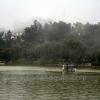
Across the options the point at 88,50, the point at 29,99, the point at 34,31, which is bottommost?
the point at 29,99

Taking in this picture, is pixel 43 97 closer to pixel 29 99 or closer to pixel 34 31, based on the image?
pixel 29 99

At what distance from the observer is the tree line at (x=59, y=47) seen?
2808 inches

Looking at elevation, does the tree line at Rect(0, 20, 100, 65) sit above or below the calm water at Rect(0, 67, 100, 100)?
above

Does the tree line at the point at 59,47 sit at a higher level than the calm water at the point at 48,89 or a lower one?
higher

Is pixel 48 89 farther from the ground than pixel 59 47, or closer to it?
closer to it

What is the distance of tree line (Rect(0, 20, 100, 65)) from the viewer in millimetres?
71312

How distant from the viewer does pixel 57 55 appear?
7294 cm

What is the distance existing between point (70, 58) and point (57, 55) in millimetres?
2722

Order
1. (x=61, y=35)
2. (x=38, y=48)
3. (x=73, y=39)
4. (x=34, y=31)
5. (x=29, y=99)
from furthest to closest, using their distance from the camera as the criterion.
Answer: (x=34, y=31)
(x=61, y=35)
(x=38, y=48)
(x=73, y=39)
(x=29, y=99)

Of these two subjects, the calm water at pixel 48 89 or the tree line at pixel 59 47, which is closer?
the calm water at pixel 48 89

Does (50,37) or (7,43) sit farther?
(7,43)

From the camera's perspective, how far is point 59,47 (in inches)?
2835

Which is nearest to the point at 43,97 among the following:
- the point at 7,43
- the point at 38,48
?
the point at 38,48

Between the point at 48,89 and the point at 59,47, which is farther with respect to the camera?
the point at 59,47
